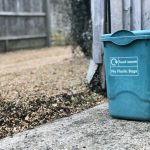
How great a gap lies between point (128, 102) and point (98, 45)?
161 cm

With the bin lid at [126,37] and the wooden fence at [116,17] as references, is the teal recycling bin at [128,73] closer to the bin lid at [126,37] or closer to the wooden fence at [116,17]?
the bin lid at [126,37]

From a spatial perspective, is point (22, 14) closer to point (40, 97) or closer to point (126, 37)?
point (40, 97)

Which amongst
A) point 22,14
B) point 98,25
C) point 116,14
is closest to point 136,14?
point 116,14

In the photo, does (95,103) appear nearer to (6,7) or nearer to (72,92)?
(72,92)

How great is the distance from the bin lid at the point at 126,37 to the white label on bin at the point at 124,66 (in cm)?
18

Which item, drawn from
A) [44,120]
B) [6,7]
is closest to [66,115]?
[44,120]

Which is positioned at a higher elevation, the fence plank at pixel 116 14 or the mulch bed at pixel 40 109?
the fence plank at pixel 116 14

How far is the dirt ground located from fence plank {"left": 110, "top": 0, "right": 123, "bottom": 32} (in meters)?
0.98

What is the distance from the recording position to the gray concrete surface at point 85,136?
13.6 feet

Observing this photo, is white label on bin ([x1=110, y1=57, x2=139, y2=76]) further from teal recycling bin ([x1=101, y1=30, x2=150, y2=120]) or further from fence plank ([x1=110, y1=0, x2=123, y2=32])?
fence plank ([x1=110, y1=0, x2=123, y2=32])

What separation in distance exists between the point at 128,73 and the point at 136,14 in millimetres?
1361

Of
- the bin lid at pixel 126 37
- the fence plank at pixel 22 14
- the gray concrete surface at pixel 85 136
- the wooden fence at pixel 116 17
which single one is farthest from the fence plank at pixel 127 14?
the fence plank at pixel 22 14

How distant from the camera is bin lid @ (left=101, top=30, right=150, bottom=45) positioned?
185 inches

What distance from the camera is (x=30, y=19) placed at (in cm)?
1611
